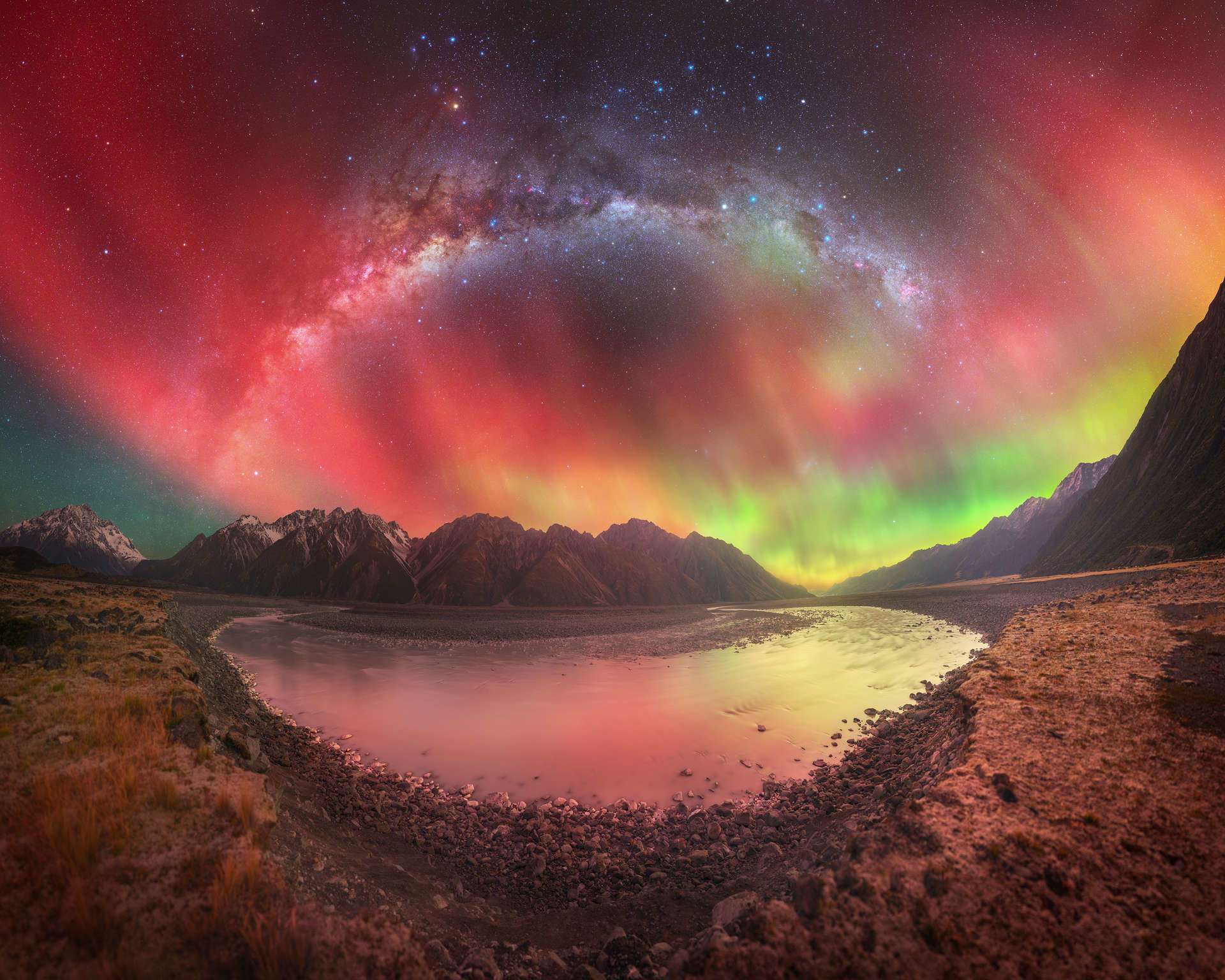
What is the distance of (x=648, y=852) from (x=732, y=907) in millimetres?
2158

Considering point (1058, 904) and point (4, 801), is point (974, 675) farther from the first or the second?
point (4, 801)

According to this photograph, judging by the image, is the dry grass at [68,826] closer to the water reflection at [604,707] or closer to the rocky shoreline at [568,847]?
the rocky shoreline at [568,847]

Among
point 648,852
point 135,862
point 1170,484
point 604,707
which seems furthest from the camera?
point 1170,484

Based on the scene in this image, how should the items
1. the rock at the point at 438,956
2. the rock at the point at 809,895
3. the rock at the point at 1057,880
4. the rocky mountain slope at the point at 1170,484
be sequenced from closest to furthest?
1. the rock at the point at 1057,880
2. the rock at the point at 809,895
3. the rock at the point at 438,956
4. the rocky mountain slope at the point at 1170,484

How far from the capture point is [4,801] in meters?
5.27

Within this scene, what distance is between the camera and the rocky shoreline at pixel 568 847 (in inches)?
230

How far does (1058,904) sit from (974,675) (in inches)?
371

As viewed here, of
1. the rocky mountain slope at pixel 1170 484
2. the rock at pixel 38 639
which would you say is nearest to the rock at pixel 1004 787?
the rock at pixel 38 639

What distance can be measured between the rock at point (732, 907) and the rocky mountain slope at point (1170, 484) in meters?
90.6

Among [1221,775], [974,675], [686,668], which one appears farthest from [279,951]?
[686,668]

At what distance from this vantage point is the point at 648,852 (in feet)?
24.7

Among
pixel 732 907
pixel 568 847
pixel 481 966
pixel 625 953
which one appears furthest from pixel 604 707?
pixel 481 966

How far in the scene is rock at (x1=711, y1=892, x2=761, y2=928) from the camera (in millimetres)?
5543

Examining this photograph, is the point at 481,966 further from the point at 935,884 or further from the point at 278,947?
the point at 935,884
